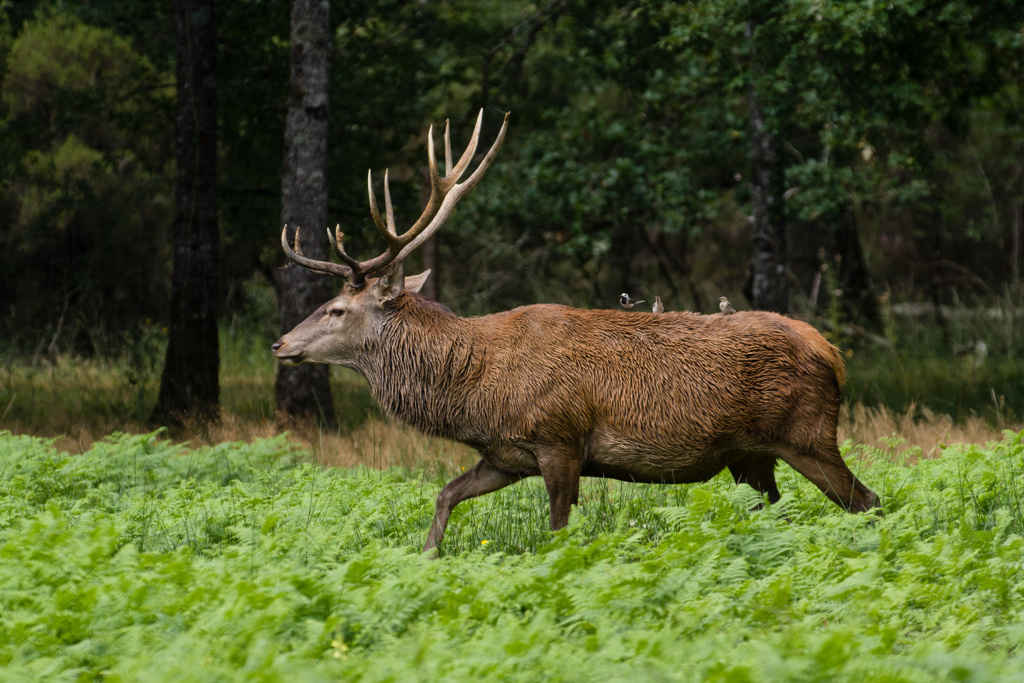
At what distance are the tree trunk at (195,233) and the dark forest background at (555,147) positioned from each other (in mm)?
140

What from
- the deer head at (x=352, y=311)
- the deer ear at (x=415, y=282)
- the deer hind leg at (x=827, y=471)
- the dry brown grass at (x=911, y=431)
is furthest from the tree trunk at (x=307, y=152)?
the deer hind leg at (x=827, y=471)

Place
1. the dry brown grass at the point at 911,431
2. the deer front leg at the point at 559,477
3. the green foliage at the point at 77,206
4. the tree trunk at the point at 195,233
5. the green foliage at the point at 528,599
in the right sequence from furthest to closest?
the green foliage at the point at 77,206
the tree trunk at the point at 195,233
the dry brown grass at the point at 911,431
the deer front leg at the point at 559,477
the green foliage at the point at 528,599

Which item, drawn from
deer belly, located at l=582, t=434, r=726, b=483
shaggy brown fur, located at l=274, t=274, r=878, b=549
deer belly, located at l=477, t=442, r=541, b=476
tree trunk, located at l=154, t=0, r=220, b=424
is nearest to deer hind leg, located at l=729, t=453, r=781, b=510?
shaggy brown fur, located at l=274, t=274, r=878, b=549

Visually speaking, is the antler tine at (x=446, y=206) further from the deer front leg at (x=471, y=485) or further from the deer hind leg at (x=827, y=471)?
the deer hind leg at (x=827, y=471)

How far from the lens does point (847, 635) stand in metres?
3.18

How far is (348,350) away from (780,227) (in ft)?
36.5

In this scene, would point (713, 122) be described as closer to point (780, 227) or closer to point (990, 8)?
point (780, 227)

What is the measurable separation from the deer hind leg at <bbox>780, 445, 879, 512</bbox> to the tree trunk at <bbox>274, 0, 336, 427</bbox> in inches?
220

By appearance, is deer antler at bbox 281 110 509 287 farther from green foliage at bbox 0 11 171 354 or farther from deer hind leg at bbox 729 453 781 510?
green foliage at bbox 0 11 171 354

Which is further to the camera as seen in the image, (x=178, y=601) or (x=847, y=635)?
(x=178, y=601)

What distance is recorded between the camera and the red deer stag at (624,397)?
5754 mm

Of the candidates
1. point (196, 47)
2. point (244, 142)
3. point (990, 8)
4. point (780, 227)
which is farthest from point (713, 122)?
point (196, 47)

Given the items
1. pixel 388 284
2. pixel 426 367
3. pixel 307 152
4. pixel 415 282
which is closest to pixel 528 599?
pixel 426 367

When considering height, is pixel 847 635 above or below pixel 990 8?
below
